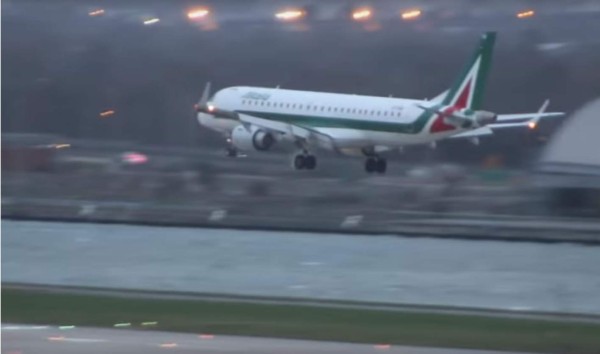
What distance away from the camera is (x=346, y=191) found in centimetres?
1967

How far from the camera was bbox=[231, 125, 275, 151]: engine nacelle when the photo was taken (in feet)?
65.0

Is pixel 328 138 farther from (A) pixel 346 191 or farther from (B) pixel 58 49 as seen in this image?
(B) pixel 58 49

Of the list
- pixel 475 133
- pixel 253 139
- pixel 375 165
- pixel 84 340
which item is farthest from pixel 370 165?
pixel 84 340

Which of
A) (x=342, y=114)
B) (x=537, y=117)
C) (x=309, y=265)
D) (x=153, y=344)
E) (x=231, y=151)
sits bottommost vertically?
(x=309, y=265)

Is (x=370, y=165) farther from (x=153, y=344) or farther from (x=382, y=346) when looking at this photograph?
(x=153, y=344)

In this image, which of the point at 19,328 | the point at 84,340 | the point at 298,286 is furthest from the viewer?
the point at 298,286

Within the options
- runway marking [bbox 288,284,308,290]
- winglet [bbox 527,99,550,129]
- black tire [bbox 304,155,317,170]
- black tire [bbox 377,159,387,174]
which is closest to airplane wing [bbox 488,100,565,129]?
winglet [bbox 527,99,550,129]

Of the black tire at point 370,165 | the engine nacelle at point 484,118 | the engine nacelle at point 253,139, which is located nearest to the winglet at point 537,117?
the engine nacelle at point 484,118

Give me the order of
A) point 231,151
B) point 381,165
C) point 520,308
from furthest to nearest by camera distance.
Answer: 1. point 231,151
2. point 381,165
3. point 520,308

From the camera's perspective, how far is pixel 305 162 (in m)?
19.8

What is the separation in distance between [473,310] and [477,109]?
6.66 m

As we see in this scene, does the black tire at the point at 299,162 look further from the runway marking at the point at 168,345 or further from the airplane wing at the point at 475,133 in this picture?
the runway marking at the point at 168,345

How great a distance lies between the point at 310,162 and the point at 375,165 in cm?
98

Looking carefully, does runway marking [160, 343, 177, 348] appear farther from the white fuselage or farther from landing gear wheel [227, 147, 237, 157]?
landing gear wheel [227, 147, 237, 157]
